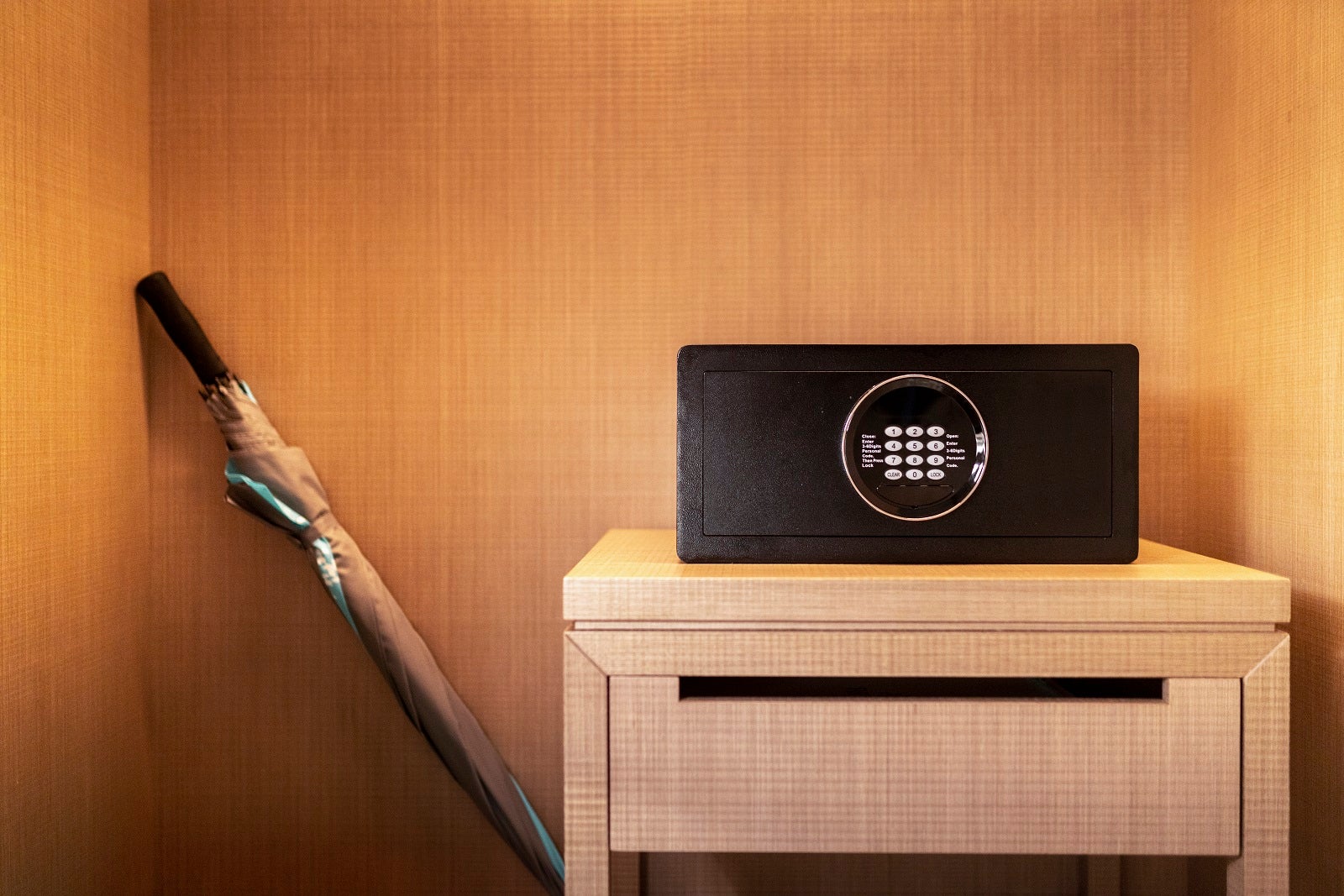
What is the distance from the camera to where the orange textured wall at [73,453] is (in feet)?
2.72

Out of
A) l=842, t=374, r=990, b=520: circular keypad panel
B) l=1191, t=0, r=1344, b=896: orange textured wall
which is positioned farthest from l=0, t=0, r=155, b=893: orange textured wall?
l=1191, t=0, r=1344, b=896: orange textured wall

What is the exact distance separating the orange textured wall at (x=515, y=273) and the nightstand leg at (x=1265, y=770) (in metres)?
0.39

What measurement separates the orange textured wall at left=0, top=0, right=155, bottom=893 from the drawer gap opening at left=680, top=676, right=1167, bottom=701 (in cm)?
62

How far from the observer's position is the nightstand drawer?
2.27ft

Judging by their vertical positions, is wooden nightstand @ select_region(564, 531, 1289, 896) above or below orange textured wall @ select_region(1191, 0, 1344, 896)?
below

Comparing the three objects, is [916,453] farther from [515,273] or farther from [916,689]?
[515,273]

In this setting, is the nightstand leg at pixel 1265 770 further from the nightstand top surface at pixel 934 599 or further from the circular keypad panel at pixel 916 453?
the circular keypad panel at pixel 916 453

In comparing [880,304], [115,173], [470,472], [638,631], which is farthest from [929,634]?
[115,173]

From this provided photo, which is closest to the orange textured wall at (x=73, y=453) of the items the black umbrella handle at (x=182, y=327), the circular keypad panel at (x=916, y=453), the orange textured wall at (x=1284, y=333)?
the black umbrella handle at (x=182, y=327)

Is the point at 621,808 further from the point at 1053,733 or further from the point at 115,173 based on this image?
the point at 115,173

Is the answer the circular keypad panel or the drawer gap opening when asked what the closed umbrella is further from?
the circular keypad panel

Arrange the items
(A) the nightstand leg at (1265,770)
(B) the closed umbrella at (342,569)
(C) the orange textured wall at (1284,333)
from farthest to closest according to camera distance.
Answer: (B) the closed umbrella at (342,569) → (C) the orange textured wall at (1284,333) → (A) the nightstand leg at (1265,770)

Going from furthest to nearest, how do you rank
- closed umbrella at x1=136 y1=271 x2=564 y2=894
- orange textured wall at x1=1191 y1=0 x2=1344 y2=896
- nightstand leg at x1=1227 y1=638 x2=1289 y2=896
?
closed umbrella at x1=136 y1=271 x2=564 y2=894 < orange textured wall at x1=1191 y1=0 x2=1344 y2=896 < nightstand leg at x1=1227 y1=638 x2=1289 y2=896

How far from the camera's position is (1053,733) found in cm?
69
